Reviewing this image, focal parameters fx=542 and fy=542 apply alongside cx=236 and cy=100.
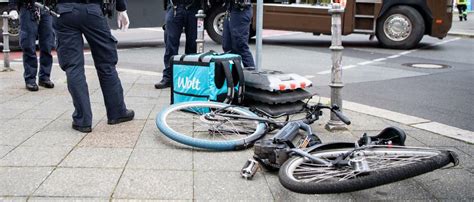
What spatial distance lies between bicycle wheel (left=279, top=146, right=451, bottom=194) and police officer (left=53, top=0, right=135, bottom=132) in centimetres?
230

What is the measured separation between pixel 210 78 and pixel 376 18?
30.2 ft

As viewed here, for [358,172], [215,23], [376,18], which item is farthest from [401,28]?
[358,172]

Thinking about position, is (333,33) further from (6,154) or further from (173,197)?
(6,154)

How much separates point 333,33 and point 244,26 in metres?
1.76

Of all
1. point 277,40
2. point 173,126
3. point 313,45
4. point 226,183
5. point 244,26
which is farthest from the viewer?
point 277,40

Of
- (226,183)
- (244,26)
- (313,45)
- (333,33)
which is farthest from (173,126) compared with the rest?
(313,45)

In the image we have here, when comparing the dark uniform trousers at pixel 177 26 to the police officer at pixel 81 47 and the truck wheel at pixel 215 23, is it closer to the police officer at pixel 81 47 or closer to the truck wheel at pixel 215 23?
the police officer at pixel 81 47

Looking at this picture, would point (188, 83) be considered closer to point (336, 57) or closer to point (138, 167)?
point (336, 57)

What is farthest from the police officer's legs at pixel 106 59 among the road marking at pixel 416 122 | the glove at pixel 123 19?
the road marking at pixel 416 122

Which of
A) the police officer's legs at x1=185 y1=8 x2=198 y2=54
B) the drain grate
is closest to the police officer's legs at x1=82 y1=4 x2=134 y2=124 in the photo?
the police officer's legs at x1=185 y1=8 x2=198 y2=54

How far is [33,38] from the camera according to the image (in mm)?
7121

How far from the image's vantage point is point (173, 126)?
15.7 feet

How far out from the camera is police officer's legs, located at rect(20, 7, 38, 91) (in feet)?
22.9

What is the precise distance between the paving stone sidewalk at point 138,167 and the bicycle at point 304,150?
5.8 inches
